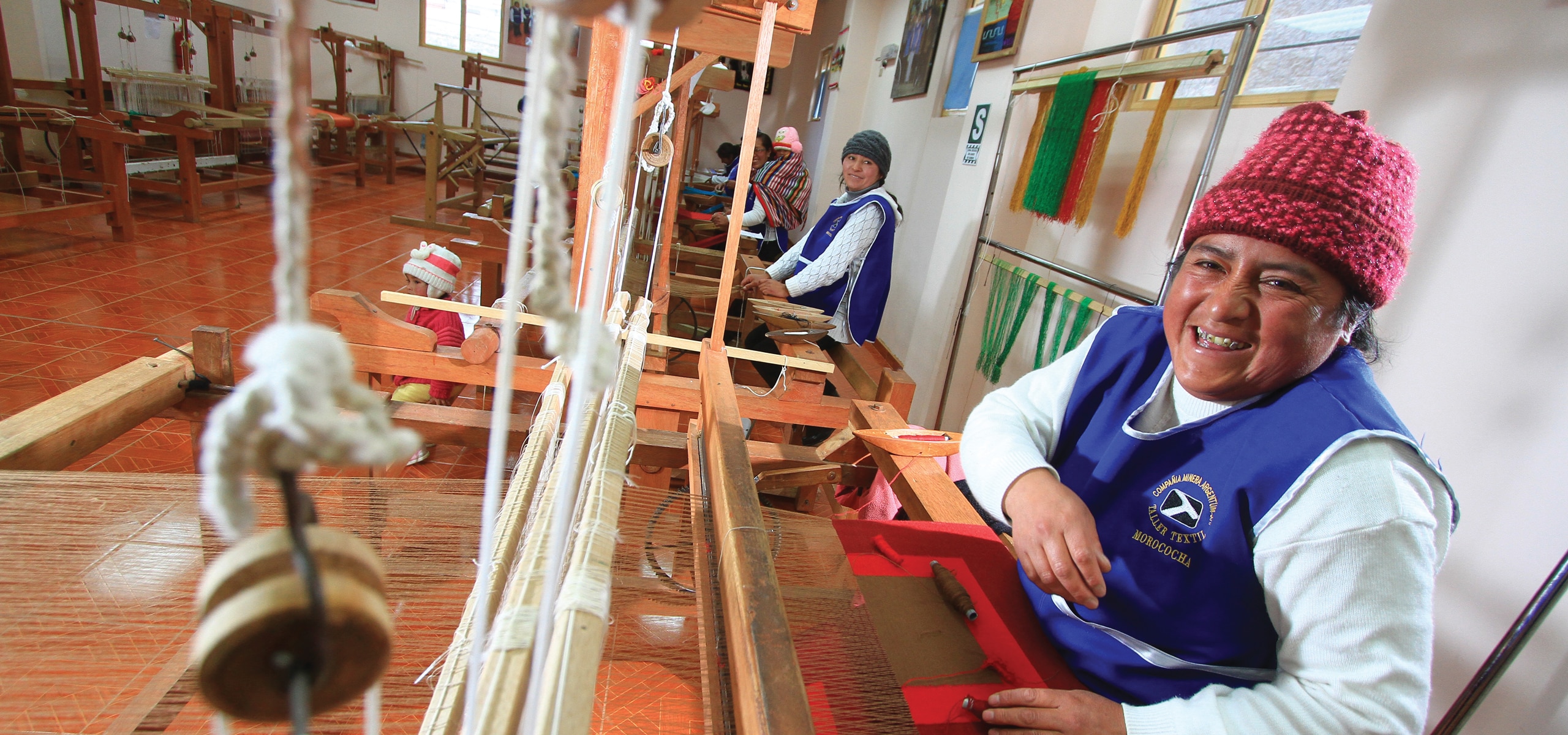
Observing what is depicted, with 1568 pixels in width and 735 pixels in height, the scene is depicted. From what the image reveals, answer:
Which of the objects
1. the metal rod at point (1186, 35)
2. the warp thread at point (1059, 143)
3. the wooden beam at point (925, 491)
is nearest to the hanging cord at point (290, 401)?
the wooden beam at point (925, 491)

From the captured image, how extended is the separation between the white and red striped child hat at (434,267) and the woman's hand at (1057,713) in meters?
2.41

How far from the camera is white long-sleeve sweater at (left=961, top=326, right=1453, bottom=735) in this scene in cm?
71

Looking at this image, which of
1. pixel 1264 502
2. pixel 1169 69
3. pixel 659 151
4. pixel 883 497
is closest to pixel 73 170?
pixel 659 151

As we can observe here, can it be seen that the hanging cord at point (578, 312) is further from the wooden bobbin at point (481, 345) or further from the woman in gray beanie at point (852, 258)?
the woman in gray beanie at point (852, 258)

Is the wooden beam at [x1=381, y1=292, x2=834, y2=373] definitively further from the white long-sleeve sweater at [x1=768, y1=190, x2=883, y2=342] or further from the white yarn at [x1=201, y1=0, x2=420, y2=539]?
the white yarn at [x1=201, y1=0, x2=420, y2=539]

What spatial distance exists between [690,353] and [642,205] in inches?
43.5

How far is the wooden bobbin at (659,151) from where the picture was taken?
1.47 metres

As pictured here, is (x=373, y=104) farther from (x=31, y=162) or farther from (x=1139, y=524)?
(x=1139, y=524)

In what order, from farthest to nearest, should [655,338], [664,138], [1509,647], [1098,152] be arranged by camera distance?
[1098,152] → [655,338] → [664,138] → [1509,647]

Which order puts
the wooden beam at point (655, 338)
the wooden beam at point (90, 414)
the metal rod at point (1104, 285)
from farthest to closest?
the wooden beam at point (655, 338)
the metal rod at point (1104, 285)
the wooden beam at point (90, 414)

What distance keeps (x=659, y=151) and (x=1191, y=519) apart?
127cm

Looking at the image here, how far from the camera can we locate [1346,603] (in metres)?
0.72

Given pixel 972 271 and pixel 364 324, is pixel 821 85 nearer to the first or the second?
pixel 972 271

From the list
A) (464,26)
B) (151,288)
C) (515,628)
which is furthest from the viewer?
(464,26)
